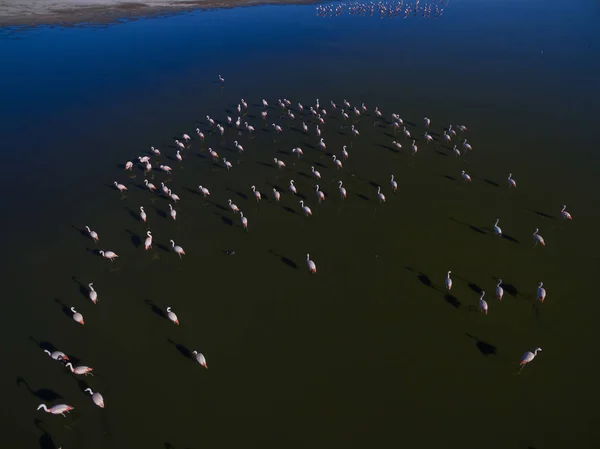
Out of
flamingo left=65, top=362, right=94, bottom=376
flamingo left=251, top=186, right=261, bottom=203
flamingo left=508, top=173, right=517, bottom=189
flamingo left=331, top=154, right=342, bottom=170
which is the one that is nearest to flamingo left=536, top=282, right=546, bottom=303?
flamingo left=508, top=173, right=517, bottom=189

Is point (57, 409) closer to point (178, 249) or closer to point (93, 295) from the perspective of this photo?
point (93, 295)

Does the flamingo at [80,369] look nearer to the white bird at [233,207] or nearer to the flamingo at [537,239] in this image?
the white bird at [233,207]

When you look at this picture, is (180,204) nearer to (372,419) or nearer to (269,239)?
(269,239)

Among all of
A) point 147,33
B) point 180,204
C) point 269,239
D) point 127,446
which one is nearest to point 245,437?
point 127,446

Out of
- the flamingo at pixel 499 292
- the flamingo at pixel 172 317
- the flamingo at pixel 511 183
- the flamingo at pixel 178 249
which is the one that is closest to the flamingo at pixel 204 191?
the flamingo at pixel 178 249

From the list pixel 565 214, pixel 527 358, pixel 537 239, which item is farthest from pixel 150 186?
pixel 565 214

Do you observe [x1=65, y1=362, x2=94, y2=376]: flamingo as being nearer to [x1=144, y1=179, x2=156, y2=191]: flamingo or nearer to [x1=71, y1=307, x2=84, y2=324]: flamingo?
[x1=71, y1=307, x2=84, y2=324]: flamingo
